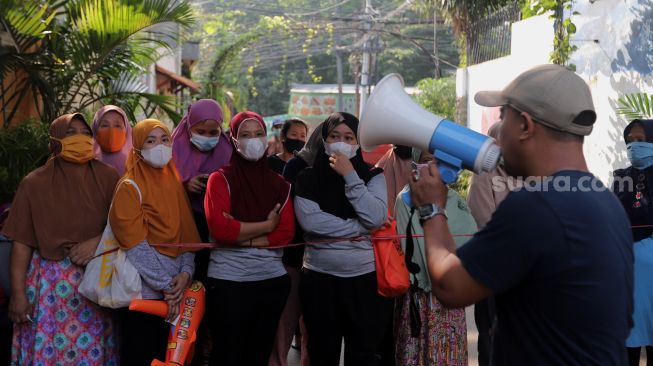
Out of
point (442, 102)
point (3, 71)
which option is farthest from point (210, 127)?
point (442, 102)

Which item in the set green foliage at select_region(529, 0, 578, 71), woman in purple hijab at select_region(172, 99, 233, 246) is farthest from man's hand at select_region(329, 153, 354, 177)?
green foliage at select_region(529, 0, 578, 71)

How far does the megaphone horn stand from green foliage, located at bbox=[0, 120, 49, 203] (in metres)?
3.31

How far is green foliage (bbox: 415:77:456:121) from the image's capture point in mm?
21234

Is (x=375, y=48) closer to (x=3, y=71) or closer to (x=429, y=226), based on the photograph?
(x=3, y=71)

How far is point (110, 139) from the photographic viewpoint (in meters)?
5.38

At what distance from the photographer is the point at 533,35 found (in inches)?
491

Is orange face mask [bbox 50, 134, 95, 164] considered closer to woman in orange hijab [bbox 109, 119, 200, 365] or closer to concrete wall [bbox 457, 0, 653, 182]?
woman in orange hijab [bbox 109, 119, 200, 365]

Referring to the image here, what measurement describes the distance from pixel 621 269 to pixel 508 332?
0.37 m

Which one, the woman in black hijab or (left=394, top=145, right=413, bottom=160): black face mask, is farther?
(left=394, top=145, right=413, bottom=160): black face mask

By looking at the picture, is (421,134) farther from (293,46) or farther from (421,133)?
(293,46)

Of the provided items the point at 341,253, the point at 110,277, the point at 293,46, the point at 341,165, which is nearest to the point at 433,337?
the point at 341,253

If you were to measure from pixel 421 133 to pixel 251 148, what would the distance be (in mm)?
2152

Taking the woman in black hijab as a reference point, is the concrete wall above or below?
above

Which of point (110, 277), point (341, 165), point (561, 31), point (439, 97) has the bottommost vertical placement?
point (110, 277)
